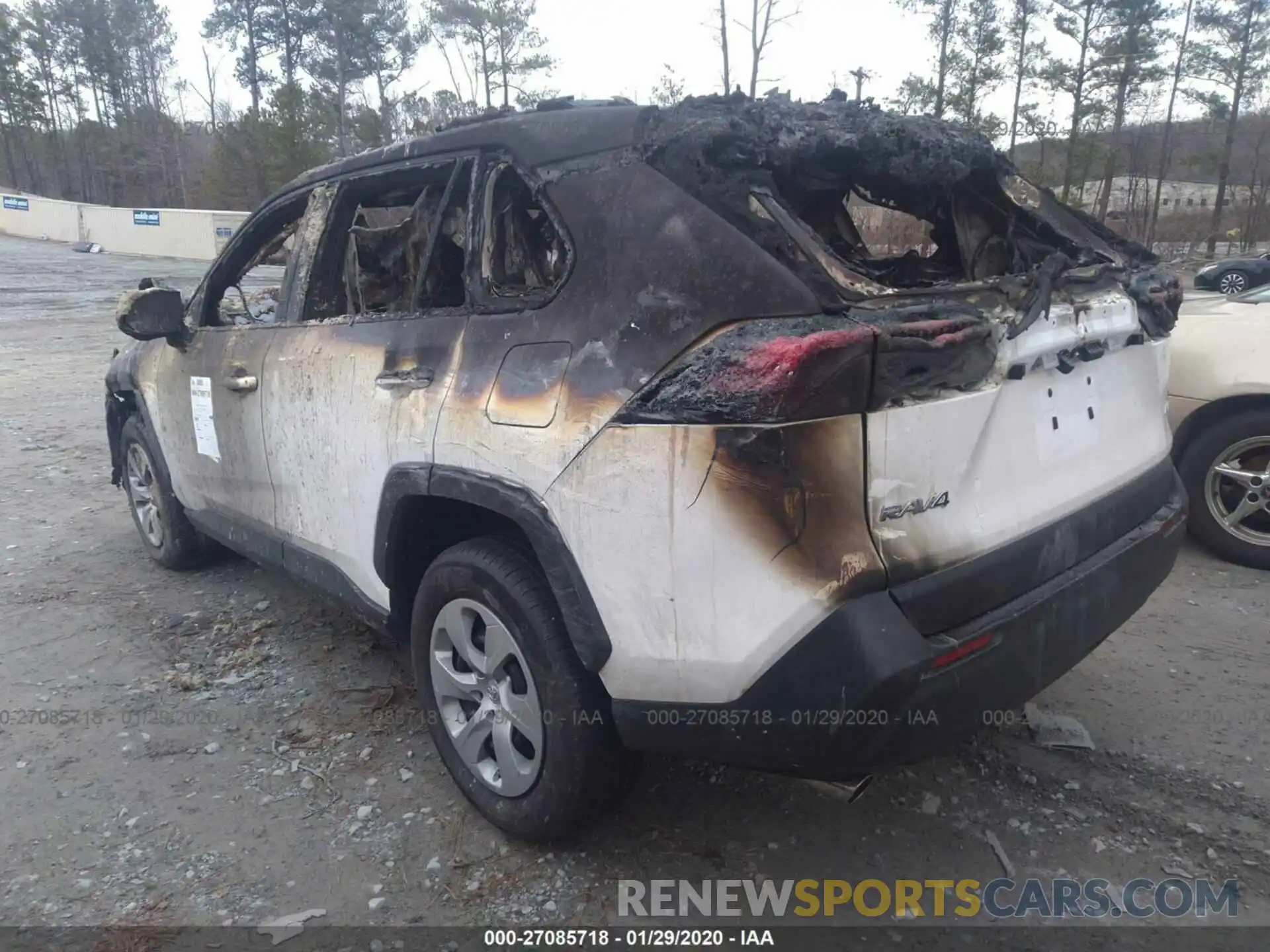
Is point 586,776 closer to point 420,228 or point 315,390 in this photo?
point 315,390

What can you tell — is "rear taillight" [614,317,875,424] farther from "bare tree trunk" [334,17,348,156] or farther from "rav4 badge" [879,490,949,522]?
"bare tree trunk" [334,17,348,156]

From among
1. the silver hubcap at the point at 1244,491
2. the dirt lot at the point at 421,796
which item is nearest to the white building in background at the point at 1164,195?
the silver hubcap at the point at 1244,491

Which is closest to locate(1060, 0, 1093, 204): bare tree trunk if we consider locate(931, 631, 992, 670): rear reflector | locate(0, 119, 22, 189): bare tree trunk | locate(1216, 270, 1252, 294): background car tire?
locate(1216, 270, 1252, 294): background car tire

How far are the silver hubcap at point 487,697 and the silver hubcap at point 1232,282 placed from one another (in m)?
21.7

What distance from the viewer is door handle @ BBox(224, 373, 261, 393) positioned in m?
3.39

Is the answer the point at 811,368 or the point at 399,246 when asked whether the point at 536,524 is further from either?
the point at 399,246

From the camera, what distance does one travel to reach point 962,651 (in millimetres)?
1900

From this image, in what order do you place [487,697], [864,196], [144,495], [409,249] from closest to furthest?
[487,697] < [864,196] < [409,249] < [144,495]

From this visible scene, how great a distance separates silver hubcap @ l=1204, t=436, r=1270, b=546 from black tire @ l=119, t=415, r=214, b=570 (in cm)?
488

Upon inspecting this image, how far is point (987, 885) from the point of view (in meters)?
2.35

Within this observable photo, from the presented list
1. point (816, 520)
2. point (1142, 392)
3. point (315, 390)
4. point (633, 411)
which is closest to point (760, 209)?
point (633, 411)

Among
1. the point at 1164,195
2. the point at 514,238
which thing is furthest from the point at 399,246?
the point at 1164,195

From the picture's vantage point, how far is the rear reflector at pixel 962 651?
6.05 feet

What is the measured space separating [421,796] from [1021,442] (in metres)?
2.01
